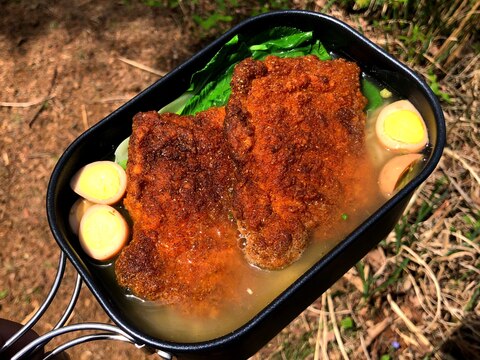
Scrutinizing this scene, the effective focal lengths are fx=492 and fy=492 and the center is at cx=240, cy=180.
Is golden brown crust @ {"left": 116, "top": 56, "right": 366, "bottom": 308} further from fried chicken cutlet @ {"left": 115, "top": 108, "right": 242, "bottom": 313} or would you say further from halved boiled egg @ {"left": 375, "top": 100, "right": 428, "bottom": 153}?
halved boiled egg @ {"left": 375, "top": 100, "right": 428, "bottom": 153}

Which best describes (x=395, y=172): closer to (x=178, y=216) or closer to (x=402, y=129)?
(x=402, y=129)

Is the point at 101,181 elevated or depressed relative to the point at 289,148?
depressed

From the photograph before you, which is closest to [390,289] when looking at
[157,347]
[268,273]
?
[268,273]

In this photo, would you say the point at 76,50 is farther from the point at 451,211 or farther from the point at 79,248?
the point at 451,211

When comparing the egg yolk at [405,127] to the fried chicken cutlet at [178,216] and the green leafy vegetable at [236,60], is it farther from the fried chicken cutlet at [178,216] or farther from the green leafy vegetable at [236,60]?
the fried chicken cutlet at [178,216]

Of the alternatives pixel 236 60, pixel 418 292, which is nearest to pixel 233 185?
pixel 236 60

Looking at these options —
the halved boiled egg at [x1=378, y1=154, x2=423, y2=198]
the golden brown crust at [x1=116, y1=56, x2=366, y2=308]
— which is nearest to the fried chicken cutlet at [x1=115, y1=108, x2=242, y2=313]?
the golden brown crust at [x1=116, y1=56, x2=366, y2=308]
